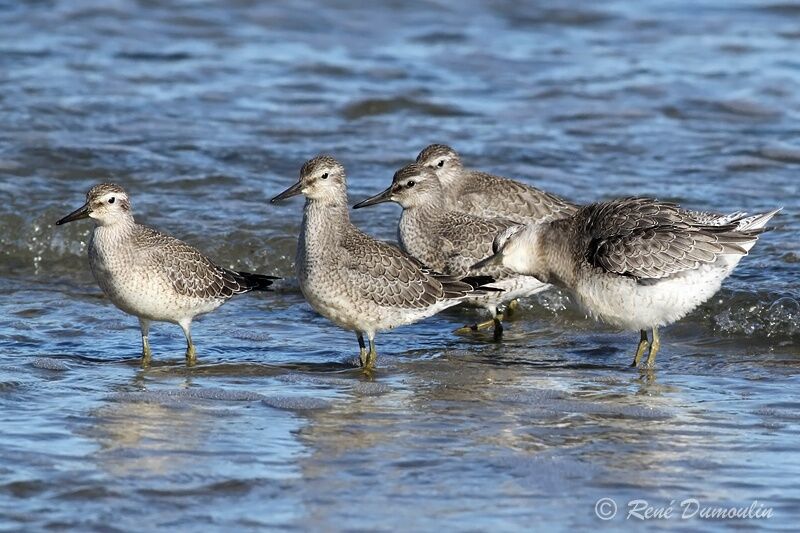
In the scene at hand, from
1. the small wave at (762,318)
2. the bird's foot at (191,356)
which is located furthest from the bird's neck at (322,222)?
the small wave at (762,318)

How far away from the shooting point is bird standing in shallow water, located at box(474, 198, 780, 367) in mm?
8930

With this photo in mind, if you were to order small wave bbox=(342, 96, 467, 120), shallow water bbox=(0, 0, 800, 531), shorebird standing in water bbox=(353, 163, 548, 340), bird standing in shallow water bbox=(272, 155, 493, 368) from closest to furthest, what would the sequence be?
shallow water bbox=(0, 0, 800, 531), bird standing in shallow water bbox=(272, 155, 493, 368), shorebird standing in water bbox=(353, 163, 548, 340), small wave bbox=(342, 96, 467, 120)

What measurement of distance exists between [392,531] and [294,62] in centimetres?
1283

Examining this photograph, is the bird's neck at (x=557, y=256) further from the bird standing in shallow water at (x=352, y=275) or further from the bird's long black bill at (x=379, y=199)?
the bird's long black bill at (x=379, y=199)

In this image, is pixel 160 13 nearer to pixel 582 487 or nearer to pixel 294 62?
pixel 294 62

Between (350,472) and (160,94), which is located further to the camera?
(160,94)

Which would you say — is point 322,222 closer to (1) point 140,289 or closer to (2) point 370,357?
(2) point 370,357

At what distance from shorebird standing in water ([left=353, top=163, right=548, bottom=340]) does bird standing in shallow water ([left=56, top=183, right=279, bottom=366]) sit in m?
1.55

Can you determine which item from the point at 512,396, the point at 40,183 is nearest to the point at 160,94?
the point at 40,183

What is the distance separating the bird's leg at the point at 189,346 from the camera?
9242 mm

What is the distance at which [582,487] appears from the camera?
6691 mm

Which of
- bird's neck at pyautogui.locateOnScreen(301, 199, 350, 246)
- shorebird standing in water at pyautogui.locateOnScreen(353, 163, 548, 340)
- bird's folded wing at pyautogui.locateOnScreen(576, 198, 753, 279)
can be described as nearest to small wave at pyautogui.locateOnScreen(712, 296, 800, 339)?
bird's folded wing at pyautogui.locateOnScreen(576, 198, 753, 279)

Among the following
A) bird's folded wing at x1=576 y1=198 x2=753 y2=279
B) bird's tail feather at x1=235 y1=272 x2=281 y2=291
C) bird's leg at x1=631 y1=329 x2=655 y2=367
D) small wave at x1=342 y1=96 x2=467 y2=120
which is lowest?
bird's leg at x1=631 y1=329 x2=655 y2=367

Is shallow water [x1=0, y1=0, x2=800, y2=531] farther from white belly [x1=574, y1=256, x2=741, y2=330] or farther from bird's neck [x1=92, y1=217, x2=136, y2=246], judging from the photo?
bird's neck [x1=92, y1=217, x2=136, y2=246]
